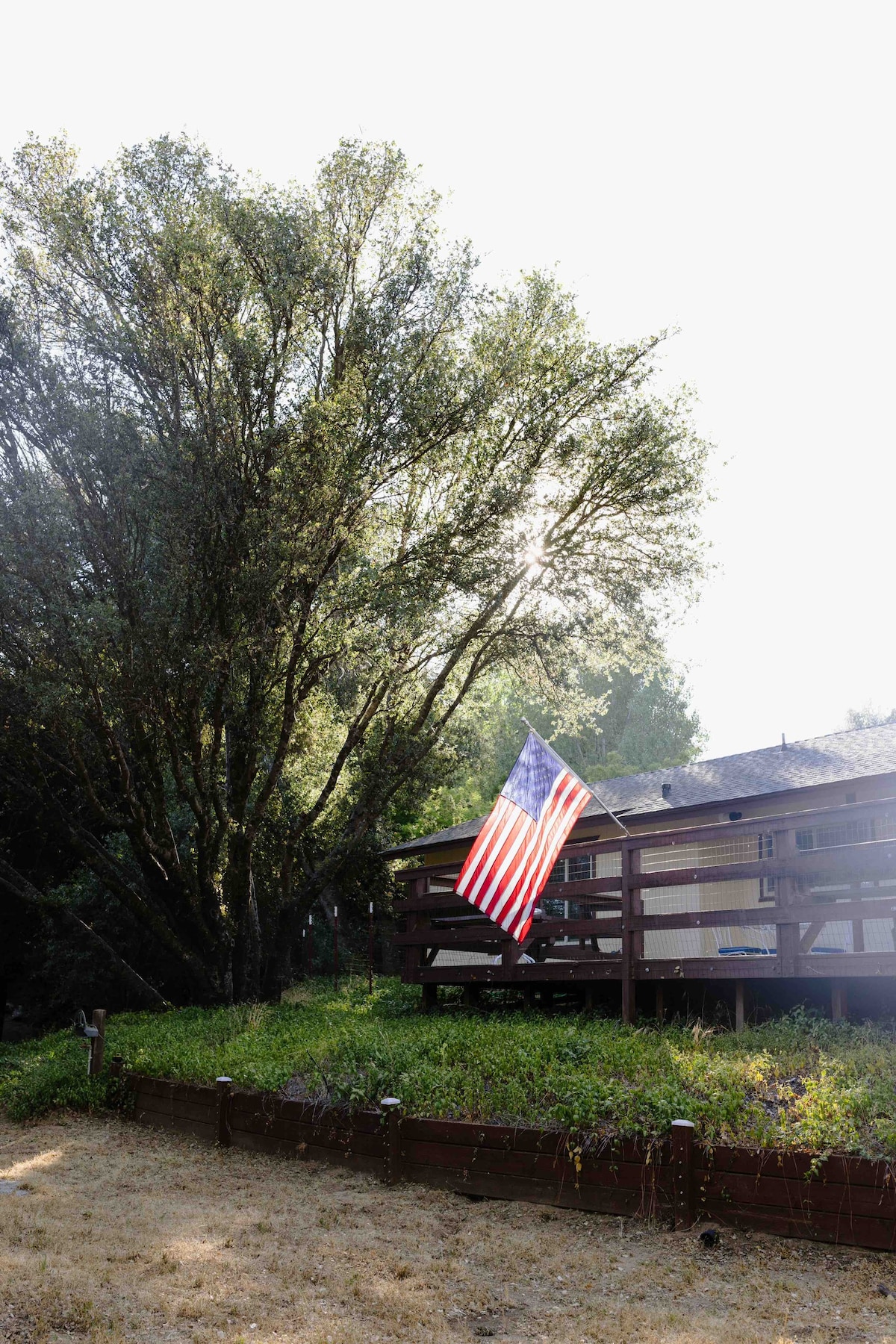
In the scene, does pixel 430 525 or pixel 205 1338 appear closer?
pixel 205 1338

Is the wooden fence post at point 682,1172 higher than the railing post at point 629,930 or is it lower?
lower

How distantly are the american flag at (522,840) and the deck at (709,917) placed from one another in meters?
1.07

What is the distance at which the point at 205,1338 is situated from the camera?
438cm

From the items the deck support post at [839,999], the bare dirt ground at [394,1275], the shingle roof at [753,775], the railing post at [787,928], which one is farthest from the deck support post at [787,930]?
the shingle roof at [753,775]

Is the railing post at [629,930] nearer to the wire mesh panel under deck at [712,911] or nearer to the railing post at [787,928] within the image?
the wire mesh panel under deck at [712,911]

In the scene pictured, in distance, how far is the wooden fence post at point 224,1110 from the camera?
8.33m

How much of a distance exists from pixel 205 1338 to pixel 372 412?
35.5 feet

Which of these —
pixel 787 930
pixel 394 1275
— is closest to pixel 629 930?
pixel 787 930

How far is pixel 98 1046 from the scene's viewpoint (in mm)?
10930

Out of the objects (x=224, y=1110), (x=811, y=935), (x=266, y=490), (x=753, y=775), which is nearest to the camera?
(x=811, y=935)

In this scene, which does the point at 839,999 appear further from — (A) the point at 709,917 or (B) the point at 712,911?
(B) the point at 712,911

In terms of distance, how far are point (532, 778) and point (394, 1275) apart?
4.43 meters

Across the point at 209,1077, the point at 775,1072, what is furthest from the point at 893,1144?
the point at 209,1077

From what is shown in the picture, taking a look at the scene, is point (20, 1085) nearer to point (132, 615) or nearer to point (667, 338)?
point (132, 615)
